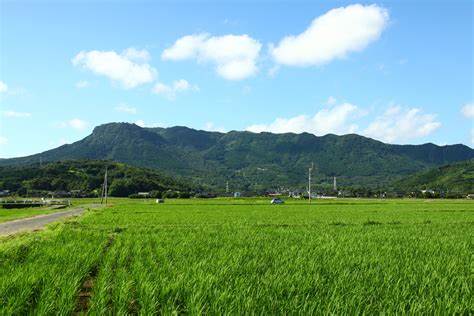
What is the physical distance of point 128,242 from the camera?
648 inches

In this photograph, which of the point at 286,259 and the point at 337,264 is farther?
the point at 286,259

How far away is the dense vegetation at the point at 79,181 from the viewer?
451ft

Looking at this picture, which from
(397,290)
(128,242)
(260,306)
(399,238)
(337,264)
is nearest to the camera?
(260,306)

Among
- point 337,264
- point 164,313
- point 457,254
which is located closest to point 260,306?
point 164,313

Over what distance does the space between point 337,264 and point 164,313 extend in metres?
5.35

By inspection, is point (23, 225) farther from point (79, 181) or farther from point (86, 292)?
point (79, 181)

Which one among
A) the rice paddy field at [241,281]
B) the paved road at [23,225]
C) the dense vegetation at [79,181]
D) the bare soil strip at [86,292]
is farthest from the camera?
the dense vegetation at [79,181]

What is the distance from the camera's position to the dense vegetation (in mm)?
137375

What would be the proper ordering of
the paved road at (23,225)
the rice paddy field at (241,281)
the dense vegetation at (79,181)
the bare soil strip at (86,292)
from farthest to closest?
the dense vegetation at (79,181)
the paved road at (23,225)
the bare soil strip at (86,292)
the rice paddy field at (241,281)

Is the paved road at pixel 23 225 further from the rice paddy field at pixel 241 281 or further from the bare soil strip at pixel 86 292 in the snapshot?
the bare soil strip at pixel 86 292

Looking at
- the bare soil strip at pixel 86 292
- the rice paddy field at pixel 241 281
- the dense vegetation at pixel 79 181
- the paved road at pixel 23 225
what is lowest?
the paved road at pixel 23 225

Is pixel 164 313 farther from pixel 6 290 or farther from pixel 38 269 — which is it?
pixel 38 269

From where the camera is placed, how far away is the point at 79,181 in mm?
148500

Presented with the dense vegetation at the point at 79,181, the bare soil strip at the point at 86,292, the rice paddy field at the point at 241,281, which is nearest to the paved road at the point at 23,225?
the rice paddy field at the point at 241,281
